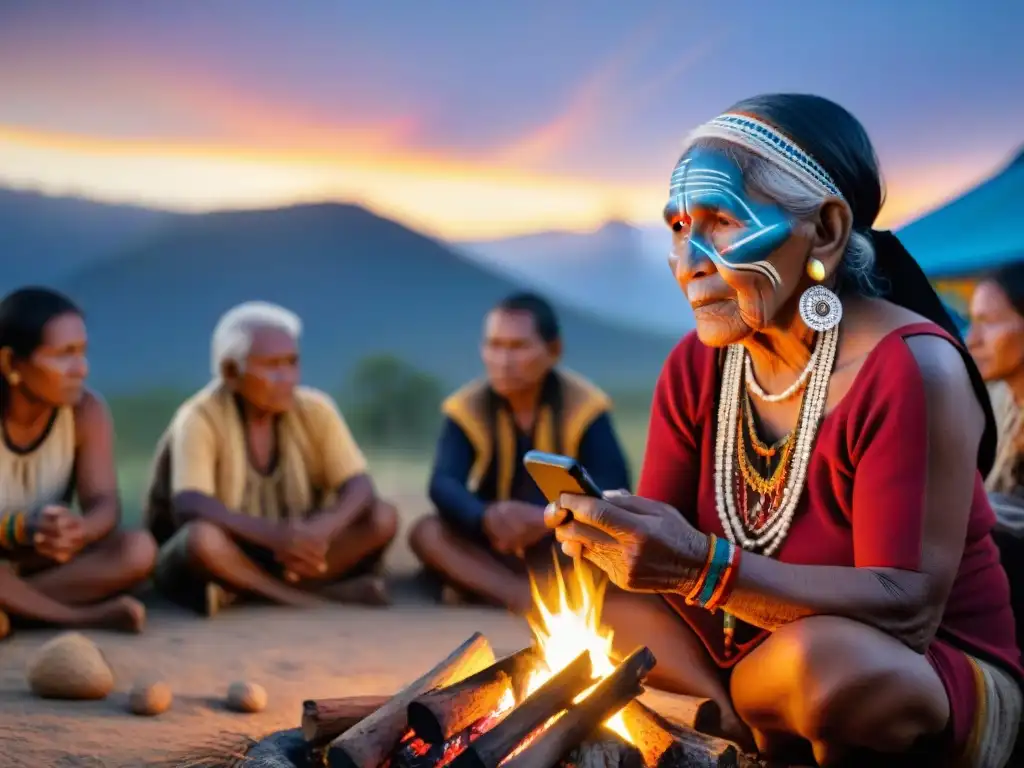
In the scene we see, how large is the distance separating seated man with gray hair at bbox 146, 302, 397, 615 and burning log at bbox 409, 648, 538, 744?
9.74ft

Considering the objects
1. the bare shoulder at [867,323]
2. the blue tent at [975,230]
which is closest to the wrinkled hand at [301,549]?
the bare shoulder at [867,323]

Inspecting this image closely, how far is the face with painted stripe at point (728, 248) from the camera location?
2.79 meters

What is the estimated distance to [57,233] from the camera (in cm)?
1183

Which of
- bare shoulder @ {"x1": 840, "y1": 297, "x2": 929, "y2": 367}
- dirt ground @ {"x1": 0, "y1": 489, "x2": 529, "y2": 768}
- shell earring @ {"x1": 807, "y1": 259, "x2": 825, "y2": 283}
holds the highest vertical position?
shell earring @ {"x1": 807, "y1": 259, "x2": 825, "y2": 283}

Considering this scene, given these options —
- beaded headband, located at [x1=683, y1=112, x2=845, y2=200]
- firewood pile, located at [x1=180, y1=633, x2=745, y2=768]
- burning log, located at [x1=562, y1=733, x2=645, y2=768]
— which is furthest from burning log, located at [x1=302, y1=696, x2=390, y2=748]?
beaded headband, located at [x1=683, y1=112, x2=845, y2=200]

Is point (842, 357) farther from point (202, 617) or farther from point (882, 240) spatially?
point (202, 617)

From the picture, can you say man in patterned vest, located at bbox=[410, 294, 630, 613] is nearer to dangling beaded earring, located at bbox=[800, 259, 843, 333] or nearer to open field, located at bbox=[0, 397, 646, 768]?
open field, located at bbox=[0, 397, 646, 768]

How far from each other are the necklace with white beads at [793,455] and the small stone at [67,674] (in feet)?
7.49

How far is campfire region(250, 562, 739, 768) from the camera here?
2641mm

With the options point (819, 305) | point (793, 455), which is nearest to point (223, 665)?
point (793, 455)

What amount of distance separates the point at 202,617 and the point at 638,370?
31.3 feet

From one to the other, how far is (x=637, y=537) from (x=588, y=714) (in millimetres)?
438

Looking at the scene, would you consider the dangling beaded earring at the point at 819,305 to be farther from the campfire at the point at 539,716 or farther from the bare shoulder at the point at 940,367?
the campfire at the point at 539,716

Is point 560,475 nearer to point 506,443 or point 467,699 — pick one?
point 467,699
